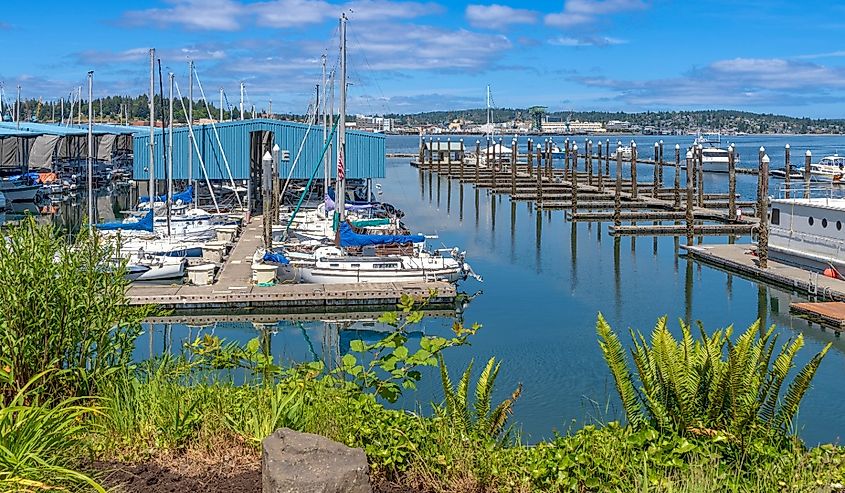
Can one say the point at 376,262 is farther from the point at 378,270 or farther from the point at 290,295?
the point at 290,295

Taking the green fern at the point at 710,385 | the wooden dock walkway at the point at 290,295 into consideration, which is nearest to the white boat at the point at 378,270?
the wooden dock walkway at the point at 290,295

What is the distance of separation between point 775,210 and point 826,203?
2577 mm

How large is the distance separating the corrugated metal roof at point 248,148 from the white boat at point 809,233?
28284mm

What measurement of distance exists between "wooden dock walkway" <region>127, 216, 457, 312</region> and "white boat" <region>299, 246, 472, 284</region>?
0.54m

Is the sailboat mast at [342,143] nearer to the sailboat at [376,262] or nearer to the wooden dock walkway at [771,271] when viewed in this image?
the sailboat at [376,262]

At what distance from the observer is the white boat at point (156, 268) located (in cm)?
2989

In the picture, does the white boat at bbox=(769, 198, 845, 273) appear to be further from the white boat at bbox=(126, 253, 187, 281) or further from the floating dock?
the white boat at bbox=(126, 253, 187, 281)

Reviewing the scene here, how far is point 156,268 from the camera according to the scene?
3038cm

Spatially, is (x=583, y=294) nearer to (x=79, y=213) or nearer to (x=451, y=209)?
(x=451, y=209)

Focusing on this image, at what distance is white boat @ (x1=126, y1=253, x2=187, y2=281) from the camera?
2989 centimetres

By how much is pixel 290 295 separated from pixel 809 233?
1731cm

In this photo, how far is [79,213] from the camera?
58844 mm

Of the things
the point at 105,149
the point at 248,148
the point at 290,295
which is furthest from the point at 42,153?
the point at 290,295

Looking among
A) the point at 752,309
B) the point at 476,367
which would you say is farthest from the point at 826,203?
the point at 476,367
